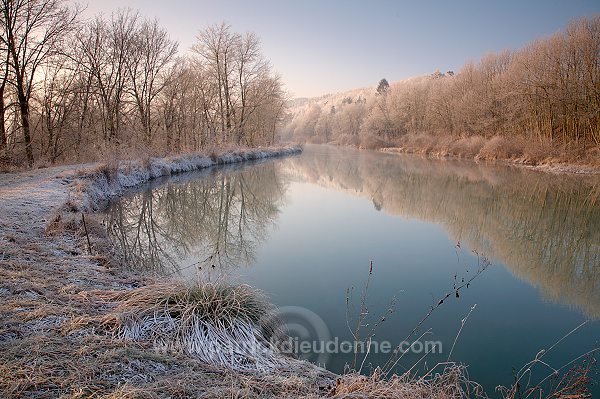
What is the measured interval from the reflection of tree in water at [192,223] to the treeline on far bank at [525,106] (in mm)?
20669

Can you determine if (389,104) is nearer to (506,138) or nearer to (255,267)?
(506,138)

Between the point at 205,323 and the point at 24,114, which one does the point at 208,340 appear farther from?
the point at 24,114

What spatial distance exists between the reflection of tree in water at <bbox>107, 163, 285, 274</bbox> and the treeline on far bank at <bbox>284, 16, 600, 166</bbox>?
2067cm

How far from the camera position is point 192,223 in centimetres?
889

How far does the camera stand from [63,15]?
14.5 m

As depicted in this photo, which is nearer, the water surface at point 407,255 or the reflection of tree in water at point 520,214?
the water surface at point 407,255

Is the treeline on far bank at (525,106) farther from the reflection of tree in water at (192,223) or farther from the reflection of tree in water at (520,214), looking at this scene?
the reflection of tree in water at (192,223)

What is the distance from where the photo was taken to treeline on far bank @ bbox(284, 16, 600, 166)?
23.7 m

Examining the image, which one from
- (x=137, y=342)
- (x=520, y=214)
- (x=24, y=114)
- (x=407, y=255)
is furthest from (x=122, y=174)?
(x=520, y=214)

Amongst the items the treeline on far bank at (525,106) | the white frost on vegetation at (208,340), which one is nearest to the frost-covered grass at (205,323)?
the white frost on vegetation at (208,340)

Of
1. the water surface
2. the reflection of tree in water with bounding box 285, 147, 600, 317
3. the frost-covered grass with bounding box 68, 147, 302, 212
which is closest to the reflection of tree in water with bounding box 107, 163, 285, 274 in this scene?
the water surface

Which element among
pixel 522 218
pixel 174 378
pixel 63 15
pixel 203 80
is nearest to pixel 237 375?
pixel 174 378

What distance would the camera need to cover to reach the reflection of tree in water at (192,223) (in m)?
6.38

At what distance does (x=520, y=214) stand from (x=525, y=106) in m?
22.7
